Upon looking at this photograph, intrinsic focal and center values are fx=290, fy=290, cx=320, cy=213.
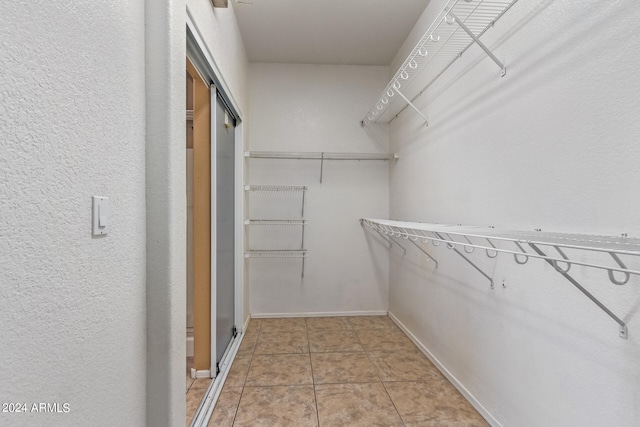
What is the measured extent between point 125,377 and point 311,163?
2517 millimetres

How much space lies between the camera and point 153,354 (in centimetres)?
100

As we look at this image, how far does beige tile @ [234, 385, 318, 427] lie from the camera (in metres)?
1.58

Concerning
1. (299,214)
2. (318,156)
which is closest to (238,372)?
(299,214)

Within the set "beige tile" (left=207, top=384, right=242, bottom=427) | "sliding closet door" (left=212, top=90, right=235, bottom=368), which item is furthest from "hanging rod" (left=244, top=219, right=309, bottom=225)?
"beige tile" (left=207, top=384, right=242, bottom=427)

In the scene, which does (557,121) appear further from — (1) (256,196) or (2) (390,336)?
(1) (256,196)

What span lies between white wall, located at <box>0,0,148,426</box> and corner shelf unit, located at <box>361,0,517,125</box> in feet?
4.41

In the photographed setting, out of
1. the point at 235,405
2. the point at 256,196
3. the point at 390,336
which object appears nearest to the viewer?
the point at 235,405

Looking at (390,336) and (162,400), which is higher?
(162,400)

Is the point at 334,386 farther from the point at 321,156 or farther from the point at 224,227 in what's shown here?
the point at 321,156

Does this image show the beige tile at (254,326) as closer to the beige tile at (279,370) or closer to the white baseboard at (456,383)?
the beige tile at (279,370)

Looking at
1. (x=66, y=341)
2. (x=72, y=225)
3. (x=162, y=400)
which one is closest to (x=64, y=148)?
(x=72, y=225)

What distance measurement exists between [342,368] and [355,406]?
0.40 metres

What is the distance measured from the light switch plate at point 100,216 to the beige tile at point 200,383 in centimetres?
149

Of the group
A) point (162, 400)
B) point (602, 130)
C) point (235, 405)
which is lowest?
point (235, 405)
